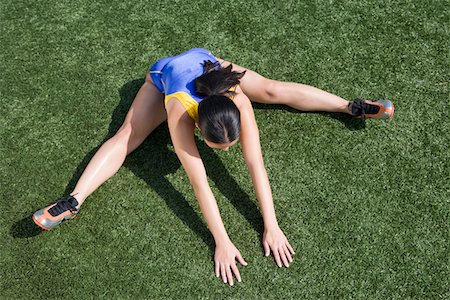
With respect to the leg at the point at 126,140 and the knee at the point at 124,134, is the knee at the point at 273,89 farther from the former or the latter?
the knee at the point at 124,134

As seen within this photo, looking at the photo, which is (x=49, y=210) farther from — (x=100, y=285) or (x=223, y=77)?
(x=223, y=77)

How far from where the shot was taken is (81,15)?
482 cm

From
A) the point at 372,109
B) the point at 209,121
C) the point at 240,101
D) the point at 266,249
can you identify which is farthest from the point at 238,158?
the point at 372,109

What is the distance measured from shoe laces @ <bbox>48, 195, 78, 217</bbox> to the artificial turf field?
188 millimetres

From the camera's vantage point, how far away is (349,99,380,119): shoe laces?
13.0 feet

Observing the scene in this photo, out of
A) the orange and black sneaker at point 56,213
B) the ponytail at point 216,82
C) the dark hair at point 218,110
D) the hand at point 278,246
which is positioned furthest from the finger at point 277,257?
the orange and black sneaker at point 56,213

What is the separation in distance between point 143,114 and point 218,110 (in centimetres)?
114

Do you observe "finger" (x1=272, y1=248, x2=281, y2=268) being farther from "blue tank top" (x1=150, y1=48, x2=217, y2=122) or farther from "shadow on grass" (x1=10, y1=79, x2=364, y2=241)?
"blue tank top" (x1=150, y1=48, x2=217, y2=122)

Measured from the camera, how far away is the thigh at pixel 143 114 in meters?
3.99

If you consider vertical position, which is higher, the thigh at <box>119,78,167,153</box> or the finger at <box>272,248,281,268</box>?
the thigh at <box>119,78,167,153</box>

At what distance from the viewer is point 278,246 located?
11.7 ft

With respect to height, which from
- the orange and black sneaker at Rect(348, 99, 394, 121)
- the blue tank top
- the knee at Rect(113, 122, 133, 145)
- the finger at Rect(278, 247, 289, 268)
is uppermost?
the blue tank top

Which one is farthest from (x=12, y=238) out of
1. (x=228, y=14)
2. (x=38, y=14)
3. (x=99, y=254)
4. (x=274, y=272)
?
(x=228, y=14)

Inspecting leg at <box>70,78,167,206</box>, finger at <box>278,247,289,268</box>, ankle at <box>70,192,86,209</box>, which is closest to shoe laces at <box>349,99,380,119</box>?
finger at <box>278,247,289,268</box>
